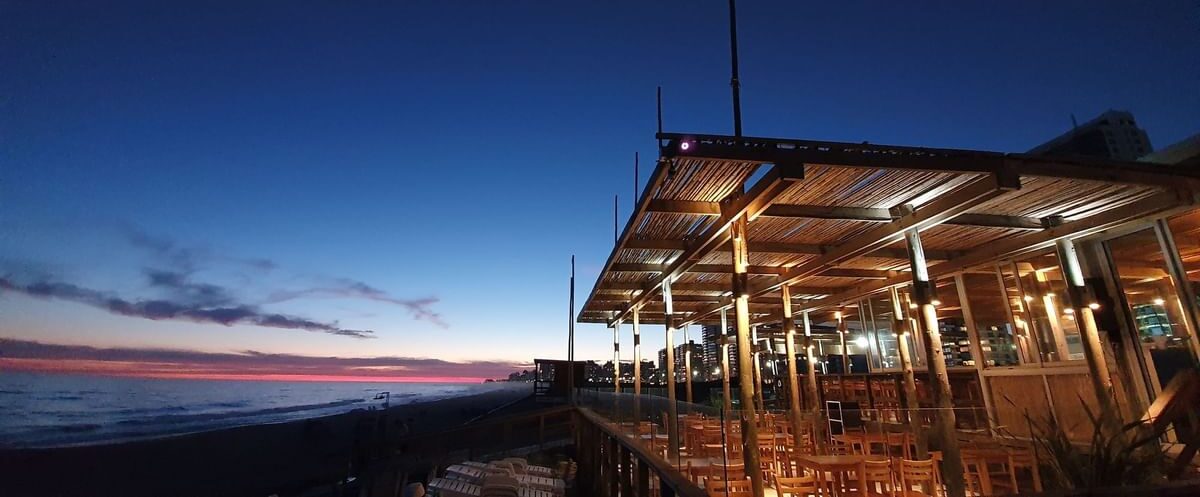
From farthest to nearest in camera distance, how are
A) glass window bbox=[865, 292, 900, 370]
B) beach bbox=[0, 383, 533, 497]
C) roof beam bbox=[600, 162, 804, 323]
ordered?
beach bbox=[0, 383, 533, 497]
glass window bbox=[865, 292, 900, 370]
roof beam bbox=[600, 162, 804, 323]

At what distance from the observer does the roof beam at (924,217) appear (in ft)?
19.8

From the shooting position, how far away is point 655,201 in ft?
24.6

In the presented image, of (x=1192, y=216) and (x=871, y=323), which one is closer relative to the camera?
(x=1192, y=216)

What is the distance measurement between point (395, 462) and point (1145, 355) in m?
21.3

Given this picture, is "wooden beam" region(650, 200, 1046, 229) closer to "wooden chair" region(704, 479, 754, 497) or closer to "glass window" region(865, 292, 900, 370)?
"wooden chair" region(704, 479, 754, 497)

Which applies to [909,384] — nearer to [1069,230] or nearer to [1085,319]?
[1085,319]

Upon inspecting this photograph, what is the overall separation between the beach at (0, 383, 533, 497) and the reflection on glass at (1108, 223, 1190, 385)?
2381 centimetres

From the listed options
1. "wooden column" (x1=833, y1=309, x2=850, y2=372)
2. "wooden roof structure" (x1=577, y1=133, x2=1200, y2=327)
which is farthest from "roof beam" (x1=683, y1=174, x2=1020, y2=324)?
"wooden column" (x1=833, y1=309, x2=850, y2=372)

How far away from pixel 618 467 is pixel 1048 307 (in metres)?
9.74

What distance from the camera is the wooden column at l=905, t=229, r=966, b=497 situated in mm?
6660

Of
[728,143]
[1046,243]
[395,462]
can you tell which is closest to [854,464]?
[728,143]

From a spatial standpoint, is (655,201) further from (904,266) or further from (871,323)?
(871,323)

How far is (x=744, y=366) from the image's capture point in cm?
731

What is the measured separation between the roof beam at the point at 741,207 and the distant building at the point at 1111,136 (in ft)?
338
